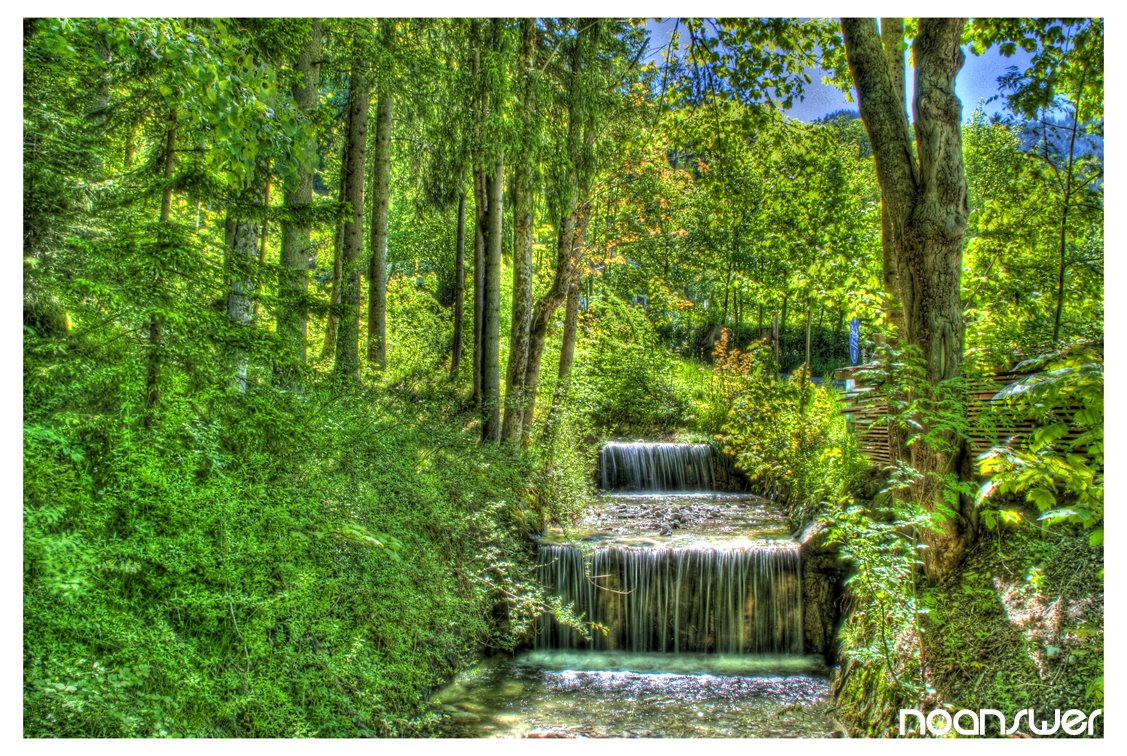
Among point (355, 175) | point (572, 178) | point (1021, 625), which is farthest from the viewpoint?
point (355, 175)

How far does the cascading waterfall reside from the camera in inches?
194

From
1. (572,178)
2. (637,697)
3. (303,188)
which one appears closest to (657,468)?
(572,178)

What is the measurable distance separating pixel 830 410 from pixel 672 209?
4181mm

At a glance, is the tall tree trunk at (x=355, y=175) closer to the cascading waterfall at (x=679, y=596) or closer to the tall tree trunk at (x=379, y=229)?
the tall tree trunk at (x=379, y=229)

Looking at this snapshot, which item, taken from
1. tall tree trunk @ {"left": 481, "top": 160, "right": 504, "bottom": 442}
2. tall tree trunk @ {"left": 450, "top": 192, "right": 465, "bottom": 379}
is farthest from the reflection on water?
tall tree trunk @ {"left": 450, "top": 192, "right": 465, "bottom": 379}

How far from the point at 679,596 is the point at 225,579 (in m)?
3.57

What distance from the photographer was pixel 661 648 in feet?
16.2

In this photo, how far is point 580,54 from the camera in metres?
6.03

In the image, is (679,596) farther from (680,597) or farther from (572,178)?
(572,178)

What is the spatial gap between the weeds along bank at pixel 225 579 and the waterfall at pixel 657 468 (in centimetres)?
552

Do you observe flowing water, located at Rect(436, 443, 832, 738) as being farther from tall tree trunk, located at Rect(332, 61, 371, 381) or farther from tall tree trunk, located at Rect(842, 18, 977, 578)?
tall tree trunk, located at Rect(332, 61, 371, 381)

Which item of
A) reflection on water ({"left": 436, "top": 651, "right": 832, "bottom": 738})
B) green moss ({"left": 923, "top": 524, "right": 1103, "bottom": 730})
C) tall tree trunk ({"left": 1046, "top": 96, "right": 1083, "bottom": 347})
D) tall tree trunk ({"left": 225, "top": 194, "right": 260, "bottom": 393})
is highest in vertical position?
tall tree trunk ({"left": 1046, "top": 96, "right": 1083, "bottom": 347})
